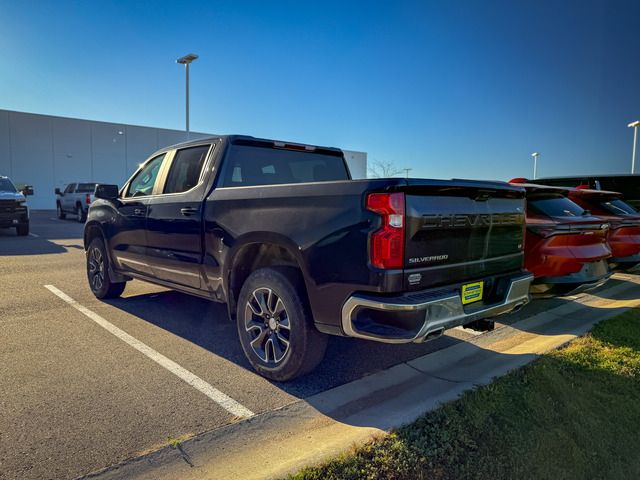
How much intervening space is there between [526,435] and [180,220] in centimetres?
339

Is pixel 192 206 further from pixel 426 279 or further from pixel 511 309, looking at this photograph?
pixel 511 309

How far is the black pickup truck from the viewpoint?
272 centimetres

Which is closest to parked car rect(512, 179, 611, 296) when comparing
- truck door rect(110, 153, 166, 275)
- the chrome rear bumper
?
the chrome rear bumper

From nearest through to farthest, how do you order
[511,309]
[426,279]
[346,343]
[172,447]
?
[172,447], [426,279], [511,309], [346,343]

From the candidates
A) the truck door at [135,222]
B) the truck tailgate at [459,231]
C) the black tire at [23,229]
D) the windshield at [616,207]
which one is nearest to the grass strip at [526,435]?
the truck tailgate at [459,231]

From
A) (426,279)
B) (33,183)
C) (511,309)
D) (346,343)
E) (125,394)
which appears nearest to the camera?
(426,279)

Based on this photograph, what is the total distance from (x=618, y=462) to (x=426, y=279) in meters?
1.49

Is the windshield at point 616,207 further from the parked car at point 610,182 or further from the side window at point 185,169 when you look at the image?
the side window at point 185,169

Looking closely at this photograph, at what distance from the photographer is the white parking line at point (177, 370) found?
3.04 meters

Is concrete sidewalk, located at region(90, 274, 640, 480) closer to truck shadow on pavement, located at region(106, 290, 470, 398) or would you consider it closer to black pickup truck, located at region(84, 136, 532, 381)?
truck shadow on pavement, located at region(106, 290, 470, 398)

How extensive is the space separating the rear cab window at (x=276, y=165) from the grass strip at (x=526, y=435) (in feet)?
8.88

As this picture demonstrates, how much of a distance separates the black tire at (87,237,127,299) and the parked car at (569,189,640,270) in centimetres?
631

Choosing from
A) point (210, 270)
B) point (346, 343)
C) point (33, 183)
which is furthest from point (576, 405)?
point (33, 183)

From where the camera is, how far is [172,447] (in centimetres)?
254
